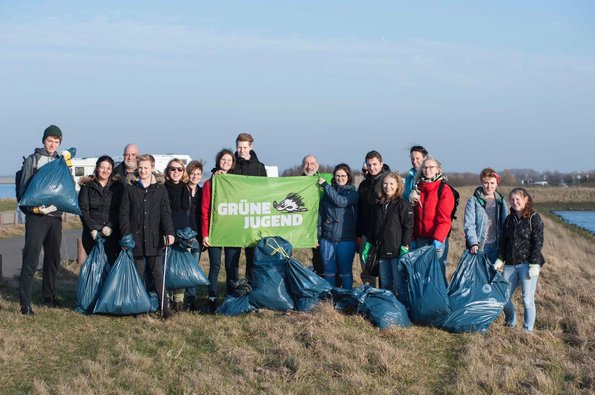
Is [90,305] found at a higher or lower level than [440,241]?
lower

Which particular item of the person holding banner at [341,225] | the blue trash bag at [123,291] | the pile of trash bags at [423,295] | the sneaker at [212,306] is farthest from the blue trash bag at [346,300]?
the blue trash bag at [123,291]

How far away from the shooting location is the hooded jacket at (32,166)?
795 cm

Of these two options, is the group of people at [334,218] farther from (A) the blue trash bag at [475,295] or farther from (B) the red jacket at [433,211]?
(A) the blue trash bag at [475,295]

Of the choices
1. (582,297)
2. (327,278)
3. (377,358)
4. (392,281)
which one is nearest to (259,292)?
(327,278)

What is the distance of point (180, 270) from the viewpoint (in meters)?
8.02

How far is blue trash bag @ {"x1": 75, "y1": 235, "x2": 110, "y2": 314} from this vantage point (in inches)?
311

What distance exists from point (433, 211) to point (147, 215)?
3122 millimetres

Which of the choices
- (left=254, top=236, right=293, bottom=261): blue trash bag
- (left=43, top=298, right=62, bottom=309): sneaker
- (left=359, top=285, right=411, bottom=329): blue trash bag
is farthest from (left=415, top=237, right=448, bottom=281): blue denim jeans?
(left=43, top=298, right=62, bottom=309): sneaker

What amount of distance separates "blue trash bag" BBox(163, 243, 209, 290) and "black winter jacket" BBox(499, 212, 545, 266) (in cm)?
338

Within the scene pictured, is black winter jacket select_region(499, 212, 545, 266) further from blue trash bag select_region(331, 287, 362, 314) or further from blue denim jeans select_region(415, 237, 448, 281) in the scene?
blue trash bag select_region(331, 287, 362, 314)

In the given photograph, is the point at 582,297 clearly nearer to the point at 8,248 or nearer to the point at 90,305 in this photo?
the point at 90,305

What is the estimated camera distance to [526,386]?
5.66 m

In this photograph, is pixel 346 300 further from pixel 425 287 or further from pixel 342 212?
pixel 342 212

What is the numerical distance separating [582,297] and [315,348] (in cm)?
525
